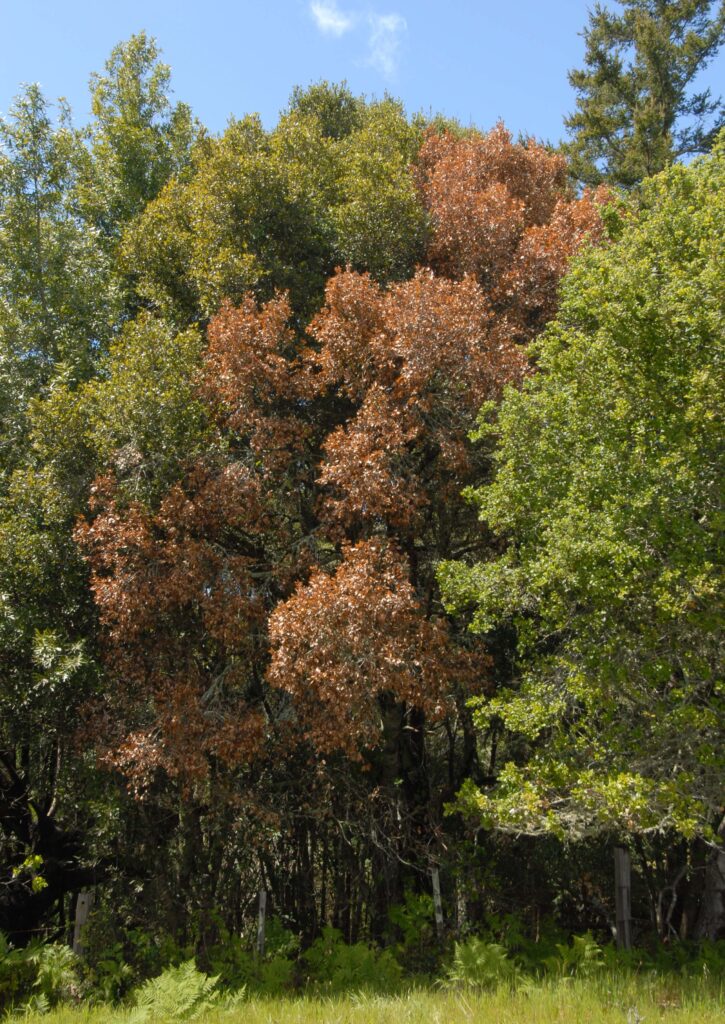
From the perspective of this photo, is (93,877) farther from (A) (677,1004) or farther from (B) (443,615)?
(A) (677,1004)

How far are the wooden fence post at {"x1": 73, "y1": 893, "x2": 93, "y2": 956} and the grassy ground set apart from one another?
5.25ft

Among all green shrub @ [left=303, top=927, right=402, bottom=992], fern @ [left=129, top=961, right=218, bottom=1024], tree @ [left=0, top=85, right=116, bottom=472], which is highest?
tree @ [left=0, top=85, right=116, bottom=472]

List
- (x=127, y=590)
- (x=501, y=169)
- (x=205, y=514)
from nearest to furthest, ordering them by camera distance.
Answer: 1. (x=127, y=590)
2. (x=205, y=514)
3. (x=501, y=169)

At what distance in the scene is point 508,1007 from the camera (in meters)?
6.93

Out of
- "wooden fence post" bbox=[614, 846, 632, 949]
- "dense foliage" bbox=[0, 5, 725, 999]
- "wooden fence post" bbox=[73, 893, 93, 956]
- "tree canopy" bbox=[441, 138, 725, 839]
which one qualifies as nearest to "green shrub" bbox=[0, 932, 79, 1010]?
"wooden fence post" bbox=[73, 893, 93, 956]

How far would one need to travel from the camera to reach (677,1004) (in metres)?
6.77

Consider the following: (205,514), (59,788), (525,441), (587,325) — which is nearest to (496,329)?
(587,325)

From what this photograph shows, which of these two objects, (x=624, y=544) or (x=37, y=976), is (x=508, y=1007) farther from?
(x=37, y=976)

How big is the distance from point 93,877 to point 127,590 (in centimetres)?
468

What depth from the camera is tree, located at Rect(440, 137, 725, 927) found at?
7668 mm

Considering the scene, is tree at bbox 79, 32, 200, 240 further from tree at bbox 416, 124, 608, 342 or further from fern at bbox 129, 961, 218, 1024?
fern at bbox 129, 961, 218, 1024

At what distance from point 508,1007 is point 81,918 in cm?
504

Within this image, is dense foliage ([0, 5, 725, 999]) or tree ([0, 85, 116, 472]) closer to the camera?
dense foliage ([0, 5, 725, 999])

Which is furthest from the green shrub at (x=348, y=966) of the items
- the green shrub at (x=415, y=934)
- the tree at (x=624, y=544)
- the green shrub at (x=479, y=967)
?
the tree at (x=624, y=544)
